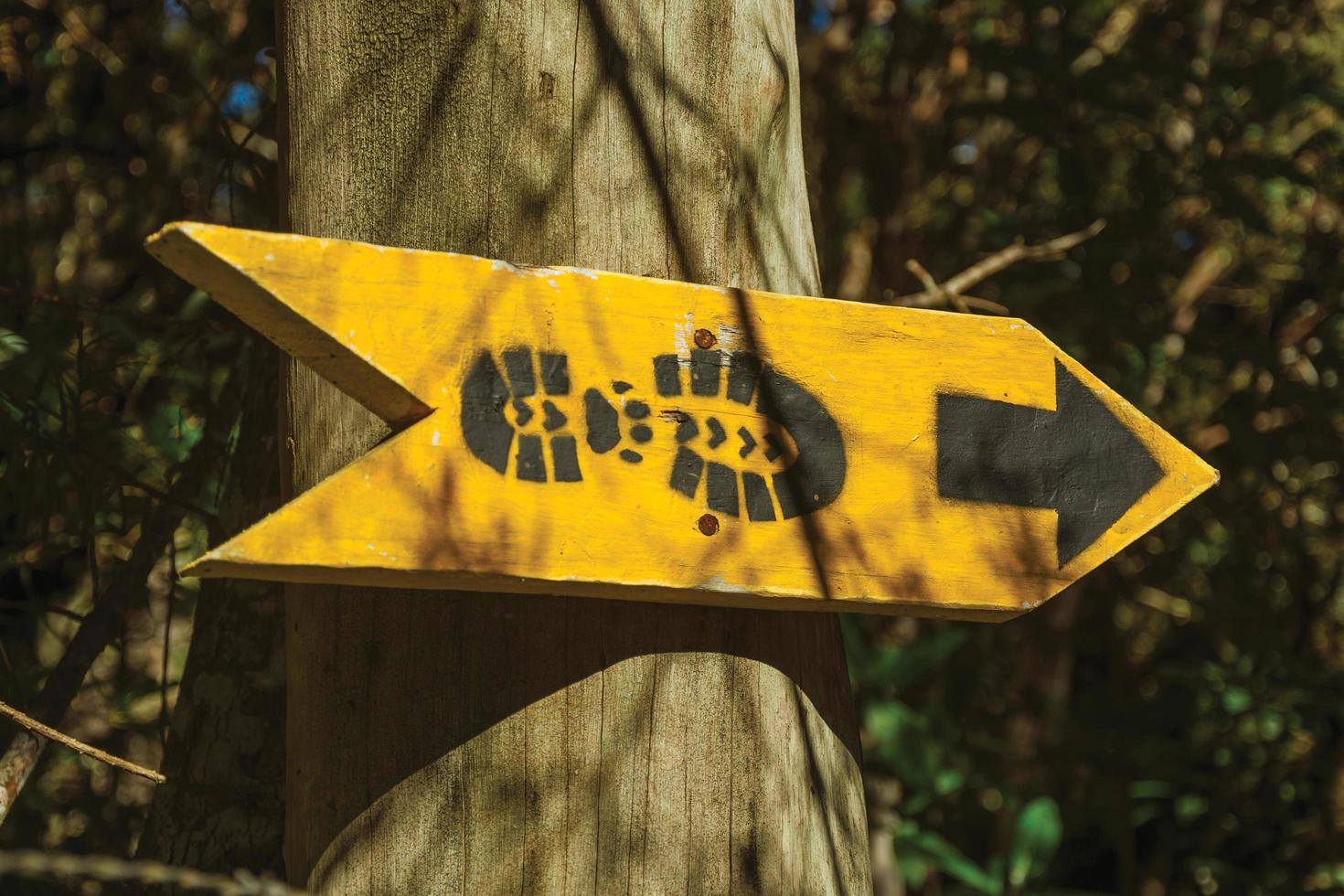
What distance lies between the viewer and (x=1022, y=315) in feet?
9.21

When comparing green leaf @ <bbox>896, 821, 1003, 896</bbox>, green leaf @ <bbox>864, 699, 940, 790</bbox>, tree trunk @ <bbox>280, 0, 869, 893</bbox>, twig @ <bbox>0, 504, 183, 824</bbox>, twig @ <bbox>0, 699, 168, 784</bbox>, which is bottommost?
green leaf @ <bbox>896, 821, 1003, 896</bbox>

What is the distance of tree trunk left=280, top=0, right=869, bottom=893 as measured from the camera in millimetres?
1031

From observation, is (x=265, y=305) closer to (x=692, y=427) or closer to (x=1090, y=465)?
(x=692, y=427)

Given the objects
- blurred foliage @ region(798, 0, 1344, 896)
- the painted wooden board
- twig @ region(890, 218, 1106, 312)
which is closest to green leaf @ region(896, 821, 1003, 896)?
blurred foliage @ region(798, 0, 1344, 896)

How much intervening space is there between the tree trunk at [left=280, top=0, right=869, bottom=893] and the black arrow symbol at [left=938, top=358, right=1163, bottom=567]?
0.22m

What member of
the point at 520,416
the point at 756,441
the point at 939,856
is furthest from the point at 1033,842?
the point at 520,416

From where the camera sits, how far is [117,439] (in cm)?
208

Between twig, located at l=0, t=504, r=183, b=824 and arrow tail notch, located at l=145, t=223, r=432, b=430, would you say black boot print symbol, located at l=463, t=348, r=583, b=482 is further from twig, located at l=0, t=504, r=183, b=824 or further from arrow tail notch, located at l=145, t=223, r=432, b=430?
twig, located at l=0, t=504, r=183, b=824

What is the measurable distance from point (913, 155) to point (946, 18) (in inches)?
14.2

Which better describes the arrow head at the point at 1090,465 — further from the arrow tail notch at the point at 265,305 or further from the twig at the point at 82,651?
the twig at the point at 82,651

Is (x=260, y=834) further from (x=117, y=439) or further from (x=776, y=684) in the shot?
(x=776, y=684)

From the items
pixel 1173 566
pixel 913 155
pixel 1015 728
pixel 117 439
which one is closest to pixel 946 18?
pixel 913 155

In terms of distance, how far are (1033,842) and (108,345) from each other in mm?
1949

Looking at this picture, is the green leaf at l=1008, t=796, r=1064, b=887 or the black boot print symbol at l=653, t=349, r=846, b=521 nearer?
the black boot print symbol at l=653, t=349, r=846, b=521
